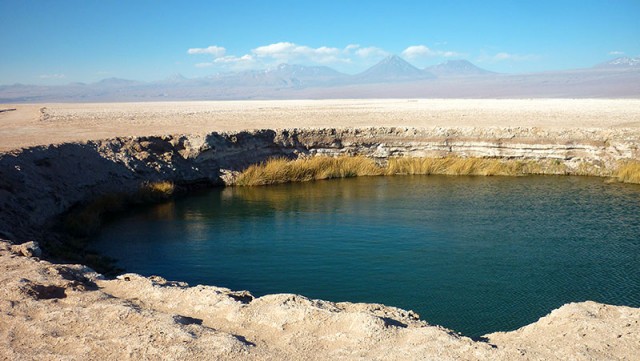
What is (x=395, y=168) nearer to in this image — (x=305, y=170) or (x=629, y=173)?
(x=305, y=170)

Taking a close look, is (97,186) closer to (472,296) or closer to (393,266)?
(393,266)

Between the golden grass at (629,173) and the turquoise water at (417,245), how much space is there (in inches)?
33.8

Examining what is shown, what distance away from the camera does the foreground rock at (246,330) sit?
555 cm

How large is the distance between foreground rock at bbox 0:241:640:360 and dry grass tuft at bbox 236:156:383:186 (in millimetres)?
14234

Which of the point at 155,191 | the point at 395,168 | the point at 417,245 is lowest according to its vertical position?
the point at 417,245

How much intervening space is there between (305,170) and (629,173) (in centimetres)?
1206

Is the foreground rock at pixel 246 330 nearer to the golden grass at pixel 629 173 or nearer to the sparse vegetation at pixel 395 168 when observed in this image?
the sparse vegetation at pixel 395 168

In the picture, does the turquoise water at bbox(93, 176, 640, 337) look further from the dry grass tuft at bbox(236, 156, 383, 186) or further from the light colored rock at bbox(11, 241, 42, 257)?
the light colored rock at bbox(11, 241, 42, 257)

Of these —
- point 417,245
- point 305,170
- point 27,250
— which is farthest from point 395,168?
point 27,250

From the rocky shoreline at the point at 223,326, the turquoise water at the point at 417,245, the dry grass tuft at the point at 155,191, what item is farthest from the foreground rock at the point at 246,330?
the dry grass tuft at the point at 155,191

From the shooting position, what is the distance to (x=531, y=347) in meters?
5.79

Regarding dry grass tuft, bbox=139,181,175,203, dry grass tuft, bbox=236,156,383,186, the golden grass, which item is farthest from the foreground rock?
the golden grass

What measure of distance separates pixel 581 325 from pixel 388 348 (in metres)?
2.30

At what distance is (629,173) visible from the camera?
20359 mm
